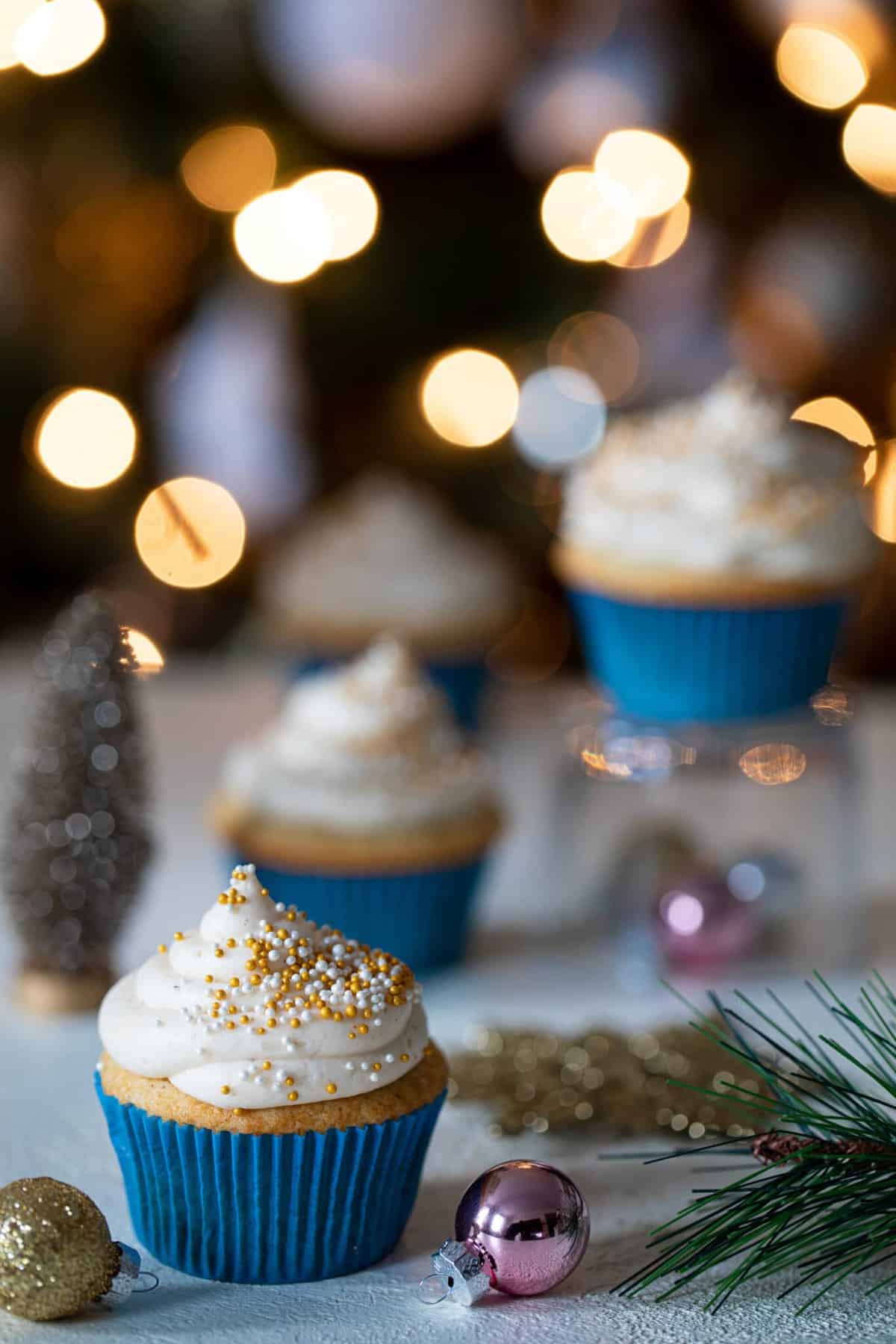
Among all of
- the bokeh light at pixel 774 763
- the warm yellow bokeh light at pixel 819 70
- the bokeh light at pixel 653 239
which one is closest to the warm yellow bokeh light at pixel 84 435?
the bokeh light at pixel 653 239

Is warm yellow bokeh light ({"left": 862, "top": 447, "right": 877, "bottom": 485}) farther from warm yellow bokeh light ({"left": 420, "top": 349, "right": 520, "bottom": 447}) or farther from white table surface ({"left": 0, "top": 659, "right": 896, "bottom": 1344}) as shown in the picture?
warm yellow bokeh light ({"left": 420, "top": 349, "right": 520, "bottom": 447})

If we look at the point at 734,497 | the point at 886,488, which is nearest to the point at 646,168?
the point at 886,488

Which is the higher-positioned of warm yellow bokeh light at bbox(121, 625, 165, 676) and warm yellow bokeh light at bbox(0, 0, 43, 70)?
warm yellow bokeh light at bbox(0, 0, 43, 70)

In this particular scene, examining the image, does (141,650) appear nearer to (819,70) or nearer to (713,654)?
(713,654)

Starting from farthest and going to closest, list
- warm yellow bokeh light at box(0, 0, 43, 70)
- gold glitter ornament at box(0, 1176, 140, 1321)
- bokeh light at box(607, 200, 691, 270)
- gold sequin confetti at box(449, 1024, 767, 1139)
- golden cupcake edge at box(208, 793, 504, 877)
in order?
bokeh light at box(607, 200, 691, 270) < warm yellow bokeh light at box(0, 0, 43, 70) < golden cupcake edge at box(208, 793, 504, 877) < gold sequin confetti at box(449, 1024, 767, 1139) < gold glitter ornament at box(0, 1176, 140, 1321)

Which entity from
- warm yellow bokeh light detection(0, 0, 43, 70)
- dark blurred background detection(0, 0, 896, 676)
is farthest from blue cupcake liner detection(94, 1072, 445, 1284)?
warm yellow bokeh light detection(0, 0, 43, 70)

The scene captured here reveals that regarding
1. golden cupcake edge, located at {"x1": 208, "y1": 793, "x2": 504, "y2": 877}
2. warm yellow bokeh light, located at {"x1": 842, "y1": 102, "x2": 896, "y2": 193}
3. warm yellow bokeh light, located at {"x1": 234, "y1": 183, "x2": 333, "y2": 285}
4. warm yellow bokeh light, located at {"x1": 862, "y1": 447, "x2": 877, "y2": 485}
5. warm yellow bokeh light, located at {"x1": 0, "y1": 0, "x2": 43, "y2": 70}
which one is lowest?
golden cupcake edge, located at {"x1": 208, "y1": 793, "x2": 504, "y2": 877}

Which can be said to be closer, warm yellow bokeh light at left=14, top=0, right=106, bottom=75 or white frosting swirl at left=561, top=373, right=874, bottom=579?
white frosting swirl at left=561, top=373, right=874, bottom=579
